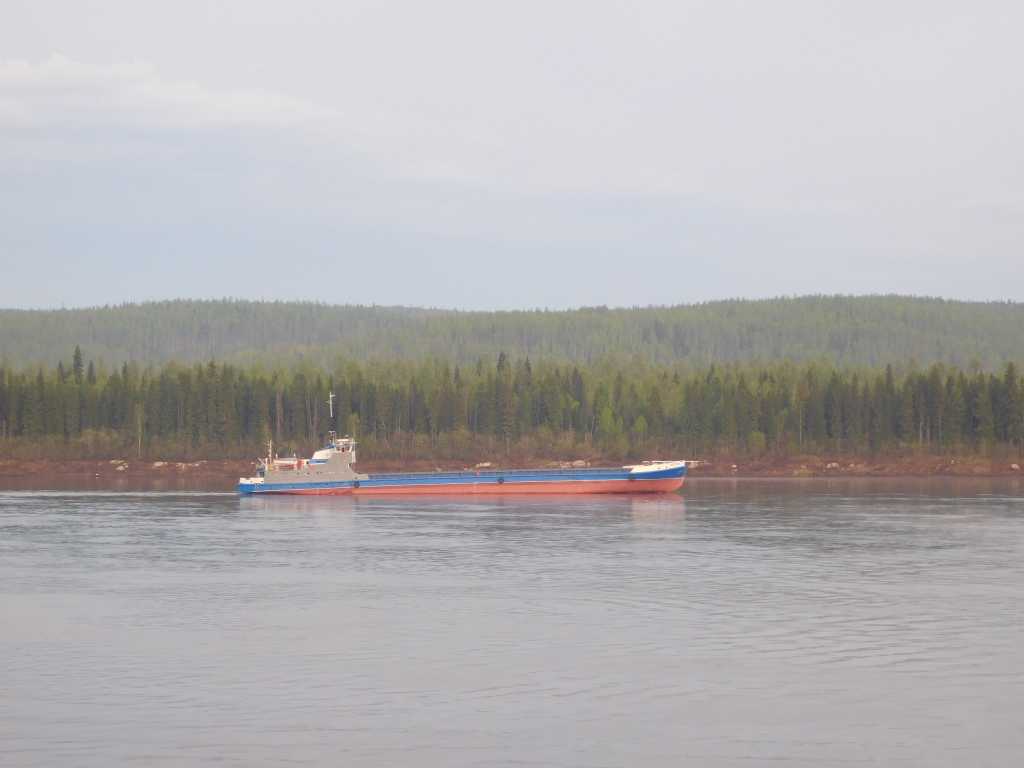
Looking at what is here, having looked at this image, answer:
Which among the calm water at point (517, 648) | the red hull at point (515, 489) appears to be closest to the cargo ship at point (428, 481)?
the red hull at point (515, 489)

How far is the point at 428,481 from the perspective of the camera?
145 meters

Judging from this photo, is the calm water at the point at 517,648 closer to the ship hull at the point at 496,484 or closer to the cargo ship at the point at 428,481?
the ship hull at the point at 496,484

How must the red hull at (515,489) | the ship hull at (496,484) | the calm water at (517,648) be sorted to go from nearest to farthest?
the calm water at (517,648), the red hull at (515,489), the ship hull at (496,484)

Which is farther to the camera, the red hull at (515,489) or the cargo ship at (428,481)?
the cargo ship at (428,481)

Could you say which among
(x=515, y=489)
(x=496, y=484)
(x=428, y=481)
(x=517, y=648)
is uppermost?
(x=428, y=481)

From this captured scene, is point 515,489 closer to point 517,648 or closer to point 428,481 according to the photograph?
point 428,481

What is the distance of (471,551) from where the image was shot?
74875 mm

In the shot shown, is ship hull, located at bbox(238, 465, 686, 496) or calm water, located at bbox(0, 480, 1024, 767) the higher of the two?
ship hull, located at bbox(238, 465, 686, 496)

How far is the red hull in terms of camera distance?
138 metres

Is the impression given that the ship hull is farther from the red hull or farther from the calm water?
the calm water

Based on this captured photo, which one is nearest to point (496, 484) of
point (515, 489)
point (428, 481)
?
point (515, 489)

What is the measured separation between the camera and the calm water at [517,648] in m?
31.7

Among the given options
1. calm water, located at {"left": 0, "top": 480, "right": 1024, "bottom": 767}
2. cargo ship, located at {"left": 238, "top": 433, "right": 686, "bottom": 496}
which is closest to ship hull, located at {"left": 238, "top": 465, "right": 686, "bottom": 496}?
cargo ship, located at {"left": 238, "top": 433, "right": 686, "bottom": 496}

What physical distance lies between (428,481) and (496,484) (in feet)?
24.6
